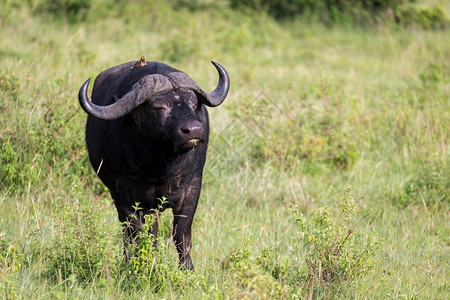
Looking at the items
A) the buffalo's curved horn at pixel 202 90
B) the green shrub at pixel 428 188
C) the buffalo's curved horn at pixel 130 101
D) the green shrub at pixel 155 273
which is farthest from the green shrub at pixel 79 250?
the green shrub at pixel 428 188

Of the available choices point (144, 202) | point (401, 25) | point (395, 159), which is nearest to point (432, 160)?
point (395, 159)

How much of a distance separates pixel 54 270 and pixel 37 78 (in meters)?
2.68

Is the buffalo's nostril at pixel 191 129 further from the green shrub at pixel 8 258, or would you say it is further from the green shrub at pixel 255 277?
the green shrub at pixel 8 258

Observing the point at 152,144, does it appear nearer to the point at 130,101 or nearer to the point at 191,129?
the point at 130,101

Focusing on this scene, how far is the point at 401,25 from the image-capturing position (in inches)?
532

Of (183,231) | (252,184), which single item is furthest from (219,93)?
(252,184)

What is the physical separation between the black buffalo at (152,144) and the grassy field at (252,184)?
218 millimetres

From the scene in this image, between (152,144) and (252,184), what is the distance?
1850 mm

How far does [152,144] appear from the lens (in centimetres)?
438

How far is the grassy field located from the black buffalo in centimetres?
22

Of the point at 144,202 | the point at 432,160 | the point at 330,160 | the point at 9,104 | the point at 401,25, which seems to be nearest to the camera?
the point at 144,202

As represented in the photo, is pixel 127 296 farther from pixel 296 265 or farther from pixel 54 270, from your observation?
pixel 296 265

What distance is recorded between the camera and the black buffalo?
422 centimetres

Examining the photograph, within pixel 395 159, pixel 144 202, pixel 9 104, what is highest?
pixel 9 104
